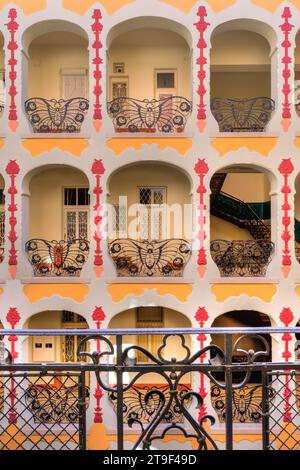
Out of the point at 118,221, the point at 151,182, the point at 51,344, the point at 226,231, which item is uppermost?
the point at 151,182

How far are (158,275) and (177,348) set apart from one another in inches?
125

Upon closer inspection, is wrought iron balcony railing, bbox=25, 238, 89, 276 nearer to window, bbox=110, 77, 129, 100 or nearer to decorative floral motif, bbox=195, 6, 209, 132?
decorative floral motif, bbox=195, 6, 209, 132

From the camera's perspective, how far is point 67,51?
496 inches

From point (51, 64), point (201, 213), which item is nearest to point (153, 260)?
point (201, 213)

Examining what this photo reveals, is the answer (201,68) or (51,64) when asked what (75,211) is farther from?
(201,68)

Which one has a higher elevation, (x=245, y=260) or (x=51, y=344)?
(x=245, y=260)

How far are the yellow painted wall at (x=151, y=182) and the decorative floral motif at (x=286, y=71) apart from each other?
137 inches

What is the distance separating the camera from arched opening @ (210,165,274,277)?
431 inches

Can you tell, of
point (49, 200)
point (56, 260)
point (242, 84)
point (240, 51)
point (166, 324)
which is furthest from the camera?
point (242, 84)

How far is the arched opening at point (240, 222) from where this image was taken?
1094cm

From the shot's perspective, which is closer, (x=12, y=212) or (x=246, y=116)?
(x=12, y=212)

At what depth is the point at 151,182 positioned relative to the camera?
12.7 m

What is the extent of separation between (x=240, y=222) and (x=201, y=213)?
8.05 feet

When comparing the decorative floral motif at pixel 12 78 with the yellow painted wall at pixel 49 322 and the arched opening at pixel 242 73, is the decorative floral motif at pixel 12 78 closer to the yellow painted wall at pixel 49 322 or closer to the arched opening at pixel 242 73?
the arched opening at pixel 242 73
